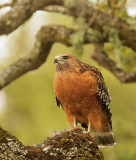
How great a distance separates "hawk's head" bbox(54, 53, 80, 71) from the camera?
5660 mm

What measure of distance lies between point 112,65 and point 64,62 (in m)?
2.34

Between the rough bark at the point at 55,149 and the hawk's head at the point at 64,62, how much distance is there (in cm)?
224

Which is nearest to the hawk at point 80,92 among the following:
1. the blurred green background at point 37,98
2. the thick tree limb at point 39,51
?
the thick tree limb at point 39,51

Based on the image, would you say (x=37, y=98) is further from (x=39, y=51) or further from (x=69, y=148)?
(x=69, y=148)

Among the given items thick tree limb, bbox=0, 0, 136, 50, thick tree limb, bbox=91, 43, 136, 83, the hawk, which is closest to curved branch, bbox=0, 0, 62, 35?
thick tree limb, bbox=0, 0, 136, 50

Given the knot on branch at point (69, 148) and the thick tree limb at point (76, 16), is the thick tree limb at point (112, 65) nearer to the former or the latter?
the thick tree limb at point (76, 16)

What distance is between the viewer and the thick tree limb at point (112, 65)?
7.69 metres

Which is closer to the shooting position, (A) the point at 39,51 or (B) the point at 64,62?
(B) the point at 64,62

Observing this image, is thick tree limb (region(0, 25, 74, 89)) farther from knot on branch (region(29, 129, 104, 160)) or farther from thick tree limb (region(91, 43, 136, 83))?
knot on branch (region(29, 129, 104, 160))

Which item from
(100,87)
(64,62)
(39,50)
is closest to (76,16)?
(39,50)

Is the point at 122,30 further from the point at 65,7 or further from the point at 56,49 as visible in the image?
the point at 56,49

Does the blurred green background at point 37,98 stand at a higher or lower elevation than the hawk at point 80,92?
higher

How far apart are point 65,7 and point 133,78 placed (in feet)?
7.74

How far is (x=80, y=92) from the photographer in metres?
5.39
